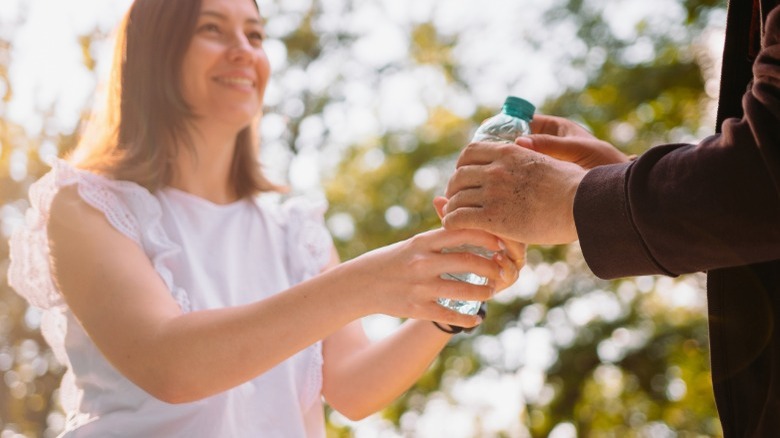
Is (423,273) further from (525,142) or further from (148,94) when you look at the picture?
(148,94)

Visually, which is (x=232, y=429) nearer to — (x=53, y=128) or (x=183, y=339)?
(x=183, y=339)

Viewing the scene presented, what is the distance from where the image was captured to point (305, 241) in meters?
3.02

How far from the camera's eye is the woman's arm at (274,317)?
2088mm

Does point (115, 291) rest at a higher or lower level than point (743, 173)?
lower

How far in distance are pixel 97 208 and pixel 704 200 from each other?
1678 mm

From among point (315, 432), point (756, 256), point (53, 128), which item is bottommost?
point (53, 128)

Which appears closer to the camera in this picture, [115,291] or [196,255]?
[115,291]

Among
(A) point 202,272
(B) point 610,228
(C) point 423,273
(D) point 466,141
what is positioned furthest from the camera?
(D) point 466,141

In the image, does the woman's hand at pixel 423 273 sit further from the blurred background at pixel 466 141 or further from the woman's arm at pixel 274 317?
the blurred background at pixel 466 141

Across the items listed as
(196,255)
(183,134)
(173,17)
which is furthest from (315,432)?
(173,17)

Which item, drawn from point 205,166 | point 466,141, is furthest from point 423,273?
point 466,141

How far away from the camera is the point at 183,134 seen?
2.90 metres

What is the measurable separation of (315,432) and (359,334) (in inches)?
14.0

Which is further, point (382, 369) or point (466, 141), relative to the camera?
point (466, 141)
